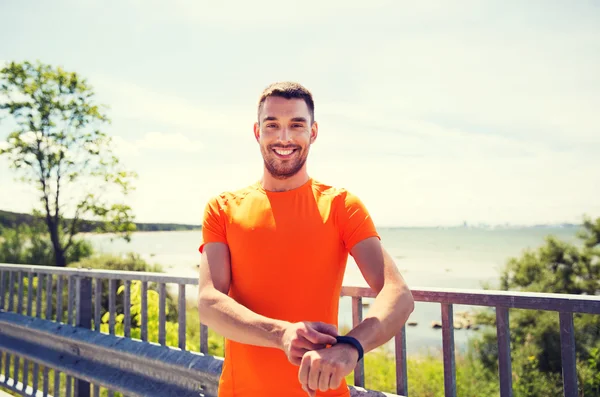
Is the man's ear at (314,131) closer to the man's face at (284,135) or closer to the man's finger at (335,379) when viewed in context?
the man's face at (284,135)

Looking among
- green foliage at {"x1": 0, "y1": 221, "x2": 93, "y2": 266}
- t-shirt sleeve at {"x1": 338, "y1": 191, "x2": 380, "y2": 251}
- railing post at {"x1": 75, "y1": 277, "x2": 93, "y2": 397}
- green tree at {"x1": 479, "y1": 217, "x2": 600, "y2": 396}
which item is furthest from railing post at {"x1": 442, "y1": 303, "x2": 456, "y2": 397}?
green foliage at {"x1": 0, "y1": 221, "x2": 93, "y2": 266}

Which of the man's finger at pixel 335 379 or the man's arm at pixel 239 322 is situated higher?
the man's arm at pixel 239 322

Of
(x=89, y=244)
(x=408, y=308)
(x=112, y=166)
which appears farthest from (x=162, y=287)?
(x=89, y=244)

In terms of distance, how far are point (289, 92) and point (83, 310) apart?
124 inches

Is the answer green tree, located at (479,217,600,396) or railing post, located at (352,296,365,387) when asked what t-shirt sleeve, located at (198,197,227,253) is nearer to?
railing post, located at (352,296,365,387)

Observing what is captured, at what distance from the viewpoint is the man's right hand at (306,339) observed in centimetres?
150

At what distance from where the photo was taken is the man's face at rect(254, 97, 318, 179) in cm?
201

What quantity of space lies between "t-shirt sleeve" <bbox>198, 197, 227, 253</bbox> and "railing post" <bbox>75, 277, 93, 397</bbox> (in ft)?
8.24

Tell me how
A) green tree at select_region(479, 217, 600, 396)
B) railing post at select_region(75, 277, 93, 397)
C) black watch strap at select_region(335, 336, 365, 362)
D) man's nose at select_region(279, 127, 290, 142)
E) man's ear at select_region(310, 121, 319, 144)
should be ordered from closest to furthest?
black watch strap at select_region(335, 336, 365, 362) → man's nose at select_region(279, 127, 290, 142) → man's ear at select_region(310, 121, 319, 144) → railing post at select_region(75, 277, 93, 397) → green tree at select_region(479, 217, 600, 396)

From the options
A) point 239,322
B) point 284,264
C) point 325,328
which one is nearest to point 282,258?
point 284,264

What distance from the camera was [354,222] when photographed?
192cm

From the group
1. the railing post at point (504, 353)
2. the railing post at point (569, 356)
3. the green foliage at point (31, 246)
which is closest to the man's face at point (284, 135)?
the railing post at point (504, 353)

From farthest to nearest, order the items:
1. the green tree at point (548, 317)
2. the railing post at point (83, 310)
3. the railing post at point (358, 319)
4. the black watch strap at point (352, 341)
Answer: the green tree at point (548, 317), the railing post at point (83, 310), the railing post at point (358, 319), the black watch strap at point (352, 341)

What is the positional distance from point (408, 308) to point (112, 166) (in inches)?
775
